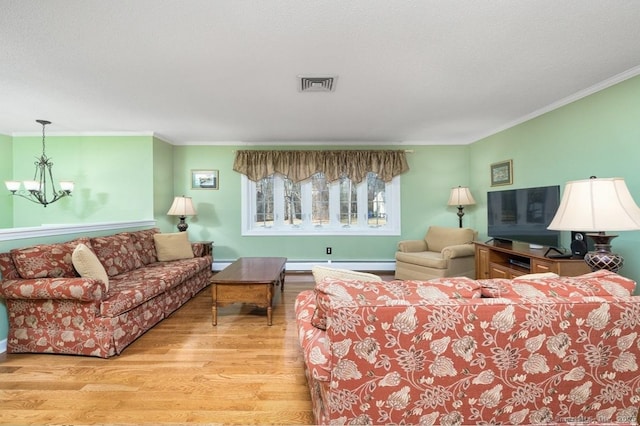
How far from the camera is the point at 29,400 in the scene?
5.76 ft

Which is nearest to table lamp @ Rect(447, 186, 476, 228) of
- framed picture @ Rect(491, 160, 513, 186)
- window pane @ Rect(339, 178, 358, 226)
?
framed picture @ Rect(491, 160, 513, 186)

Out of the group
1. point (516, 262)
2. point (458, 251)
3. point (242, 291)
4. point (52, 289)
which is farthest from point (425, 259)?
point (52, 289)

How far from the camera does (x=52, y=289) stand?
2.19m

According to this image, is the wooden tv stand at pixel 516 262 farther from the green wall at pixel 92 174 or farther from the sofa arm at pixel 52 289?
the green wall at pixel 92 174

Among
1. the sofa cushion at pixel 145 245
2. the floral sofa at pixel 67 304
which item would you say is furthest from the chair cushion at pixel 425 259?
the sofa cushion at pixel 145 245

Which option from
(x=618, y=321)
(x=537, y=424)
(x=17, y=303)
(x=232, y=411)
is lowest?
(x=232, y=411)

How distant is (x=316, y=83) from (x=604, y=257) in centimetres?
254

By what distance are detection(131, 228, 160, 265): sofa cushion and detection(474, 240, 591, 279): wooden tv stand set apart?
170 inches

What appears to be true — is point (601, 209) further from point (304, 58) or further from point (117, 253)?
point (117, 253)

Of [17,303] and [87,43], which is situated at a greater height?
[87,43]

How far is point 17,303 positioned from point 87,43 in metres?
2.13

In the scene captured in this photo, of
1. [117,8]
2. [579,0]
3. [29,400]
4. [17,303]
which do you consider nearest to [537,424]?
[579,0]

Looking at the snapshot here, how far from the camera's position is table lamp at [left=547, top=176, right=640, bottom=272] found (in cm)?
165

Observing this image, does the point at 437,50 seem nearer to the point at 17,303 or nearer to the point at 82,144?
the point at 17,303
